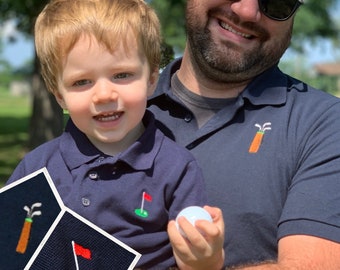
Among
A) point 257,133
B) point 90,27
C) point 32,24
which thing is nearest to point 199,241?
point 90,27

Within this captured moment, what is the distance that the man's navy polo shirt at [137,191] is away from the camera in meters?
2.22

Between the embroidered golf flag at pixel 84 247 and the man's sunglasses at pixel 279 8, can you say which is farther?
the man's sunglasses at pixel 279 8

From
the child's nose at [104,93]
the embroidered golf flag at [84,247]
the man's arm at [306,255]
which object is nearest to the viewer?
the embroidered golf flag at [84,247]

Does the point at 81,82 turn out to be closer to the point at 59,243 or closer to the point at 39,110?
the point at 59,243

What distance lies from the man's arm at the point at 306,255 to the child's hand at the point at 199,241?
40cm

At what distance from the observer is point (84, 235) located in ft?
6.66

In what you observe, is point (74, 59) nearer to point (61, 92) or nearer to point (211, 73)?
point (61, 92)

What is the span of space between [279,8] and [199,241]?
1.49m

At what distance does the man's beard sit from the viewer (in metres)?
2.95

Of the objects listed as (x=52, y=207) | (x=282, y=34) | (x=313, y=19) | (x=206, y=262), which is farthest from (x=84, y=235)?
(x=313, y=19)

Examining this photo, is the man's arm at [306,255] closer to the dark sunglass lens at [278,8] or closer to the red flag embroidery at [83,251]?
the red flag embroidery at [83,251]

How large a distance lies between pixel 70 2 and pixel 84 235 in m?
0.82

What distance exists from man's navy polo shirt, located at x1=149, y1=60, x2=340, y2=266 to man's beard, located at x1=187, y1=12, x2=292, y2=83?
7.7 inches

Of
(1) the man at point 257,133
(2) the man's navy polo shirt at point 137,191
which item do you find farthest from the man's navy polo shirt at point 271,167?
(2) the man's navy polo shirt at point 137,191
